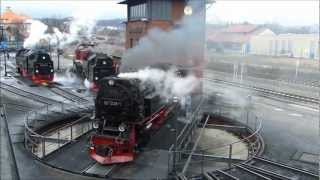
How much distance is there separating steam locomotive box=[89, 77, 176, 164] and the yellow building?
19.0 m

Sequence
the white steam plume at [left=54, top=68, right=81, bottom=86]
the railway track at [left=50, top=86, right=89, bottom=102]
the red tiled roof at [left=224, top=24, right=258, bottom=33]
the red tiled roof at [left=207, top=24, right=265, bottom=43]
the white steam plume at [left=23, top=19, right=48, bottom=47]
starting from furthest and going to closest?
1. the white steam plume at [left=23, top=19, right=48, bottom=47]
2. the red tiled roof at [left=224, top=24, right=258, bottom=33]
3. the red tiled roof at [left=207, top=24, right=265, bottom=43]
4. the white steam plume at [left=54, top=68, right=81, bottom=86]
5. the railway track at [left=50, top=86, right=89, bottom=102]

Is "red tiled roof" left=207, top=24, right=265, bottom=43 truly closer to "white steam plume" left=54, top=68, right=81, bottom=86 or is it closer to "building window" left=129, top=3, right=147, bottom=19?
"building window" left=129, top=3, right=147, bottom=19

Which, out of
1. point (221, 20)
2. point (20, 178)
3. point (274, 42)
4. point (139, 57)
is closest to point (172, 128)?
point (139, 57)

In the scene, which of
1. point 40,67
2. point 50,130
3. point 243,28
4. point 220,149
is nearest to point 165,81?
point 220,149

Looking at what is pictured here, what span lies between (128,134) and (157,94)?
304 cm

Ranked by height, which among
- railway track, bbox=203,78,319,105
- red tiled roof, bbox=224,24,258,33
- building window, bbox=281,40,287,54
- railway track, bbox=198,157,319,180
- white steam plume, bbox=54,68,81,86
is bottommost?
railway track, bbox=198,157,319,180

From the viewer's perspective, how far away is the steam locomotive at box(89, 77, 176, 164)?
1327 cm

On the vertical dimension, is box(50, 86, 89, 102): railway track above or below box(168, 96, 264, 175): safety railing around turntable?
above

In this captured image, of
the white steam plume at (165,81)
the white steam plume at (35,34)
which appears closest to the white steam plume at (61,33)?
the white steam plume at (35,34)

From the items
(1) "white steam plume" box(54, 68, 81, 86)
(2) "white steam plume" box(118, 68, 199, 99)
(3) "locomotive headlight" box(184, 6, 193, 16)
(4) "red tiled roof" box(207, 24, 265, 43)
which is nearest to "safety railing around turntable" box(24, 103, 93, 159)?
(2) "white steam plume" box(118, 68, 199, 99)

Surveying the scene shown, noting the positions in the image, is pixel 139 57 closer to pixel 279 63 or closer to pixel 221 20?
pixel 221 20

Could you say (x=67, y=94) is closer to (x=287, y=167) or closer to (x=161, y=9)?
(x=161, y=9)

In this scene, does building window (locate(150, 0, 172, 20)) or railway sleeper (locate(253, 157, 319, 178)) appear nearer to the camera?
railway sleeper (locate(253, 157, 319, 178))

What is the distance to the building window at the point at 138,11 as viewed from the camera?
29.5 m
